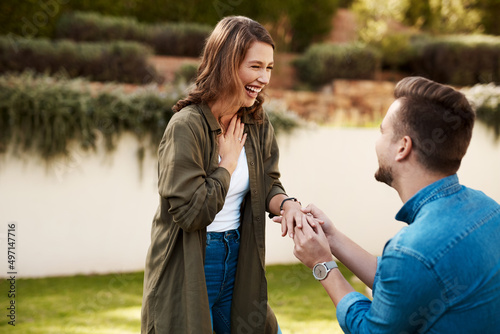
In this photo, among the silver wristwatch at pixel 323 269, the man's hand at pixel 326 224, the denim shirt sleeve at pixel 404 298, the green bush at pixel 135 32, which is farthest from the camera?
the green bush at pixel 135 32

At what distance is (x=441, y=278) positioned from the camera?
1409mm

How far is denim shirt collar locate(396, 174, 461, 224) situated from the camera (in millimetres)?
1590

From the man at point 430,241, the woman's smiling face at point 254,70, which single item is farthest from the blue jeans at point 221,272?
the woman's smiling face at point 254,70

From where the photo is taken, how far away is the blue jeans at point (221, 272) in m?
2.15

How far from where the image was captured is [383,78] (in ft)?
39.7

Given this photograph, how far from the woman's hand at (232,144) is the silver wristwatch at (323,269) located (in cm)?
57

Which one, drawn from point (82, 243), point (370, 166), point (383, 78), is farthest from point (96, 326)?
point (383, 78)

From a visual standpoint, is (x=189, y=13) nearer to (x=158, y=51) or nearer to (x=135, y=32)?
(x=158, y=51)

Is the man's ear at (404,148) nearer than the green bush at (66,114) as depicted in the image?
Yes

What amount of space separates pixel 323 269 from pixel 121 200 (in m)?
4.06

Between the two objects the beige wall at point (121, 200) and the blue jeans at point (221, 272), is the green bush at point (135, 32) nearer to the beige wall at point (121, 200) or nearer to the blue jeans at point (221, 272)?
the beige wall at point (121, 200)

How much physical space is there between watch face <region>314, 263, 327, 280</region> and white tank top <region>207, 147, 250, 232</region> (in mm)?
531

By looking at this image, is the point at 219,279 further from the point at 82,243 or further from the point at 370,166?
the point at 370,166

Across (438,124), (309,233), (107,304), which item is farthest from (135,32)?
(438,124)
